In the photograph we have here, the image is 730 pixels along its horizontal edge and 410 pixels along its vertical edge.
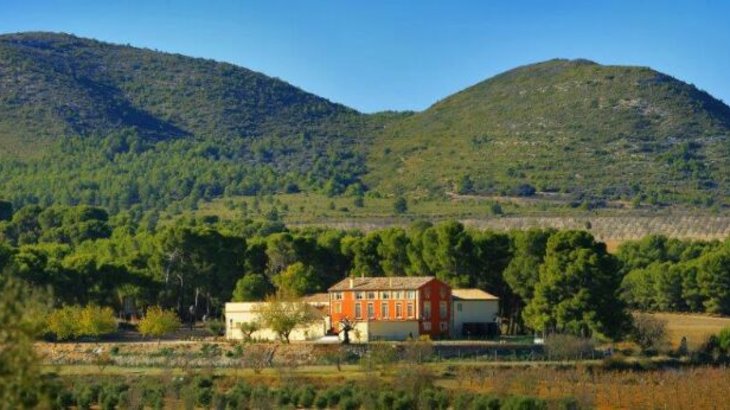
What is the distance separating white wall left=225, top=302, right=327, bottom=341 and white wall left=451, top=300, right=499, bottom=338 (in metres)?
6.70

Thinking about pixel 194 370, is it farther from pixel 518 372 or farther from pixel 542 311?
pixel 542 311

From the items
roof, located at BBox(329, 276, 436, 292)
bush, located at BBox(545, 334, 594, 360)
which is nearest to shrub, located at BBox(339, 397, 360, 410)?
bush, located at BBox(545, 334, 594, 360)

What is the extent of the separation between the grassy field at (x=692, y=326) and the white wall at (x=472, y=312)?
29.8 ft

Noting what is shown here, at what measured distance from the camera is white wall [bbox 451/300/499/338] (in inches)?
3312

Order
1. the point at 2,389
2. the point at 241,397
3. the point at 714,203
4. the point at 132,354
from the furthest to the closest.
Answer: the point at 714,203 < the point at 132,354 < the point at 241,397 < the point at 2,389

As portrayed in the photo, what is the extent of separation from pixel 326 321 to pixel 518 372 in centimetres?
1747

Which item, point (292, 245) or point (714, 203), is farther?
point (714, 203)

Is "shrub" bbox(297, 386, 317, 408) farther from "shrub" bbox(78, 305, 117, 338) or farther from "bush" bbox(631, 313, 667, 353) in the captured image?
"bush" bbox(631, 313, 667, 353)

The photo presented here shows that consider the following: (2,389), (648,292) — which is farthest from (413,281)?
(2,389)

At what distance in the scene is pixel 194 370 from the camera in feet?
235

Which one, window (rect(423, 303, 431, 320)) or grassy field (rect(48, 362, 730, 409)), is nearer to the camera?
grassy field (rect(48, 362, 730, 409))

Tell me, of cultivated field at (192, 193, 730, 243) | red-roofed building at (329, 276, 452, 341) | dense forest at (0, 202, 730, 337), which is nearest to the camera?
red-roofed building at (329, 276, 452, 341)

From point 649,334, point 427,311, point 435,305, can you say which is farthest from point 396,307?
point 649,334

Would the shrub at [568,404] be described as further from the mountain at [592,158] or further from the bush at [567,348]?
the mountain at [592,158]
